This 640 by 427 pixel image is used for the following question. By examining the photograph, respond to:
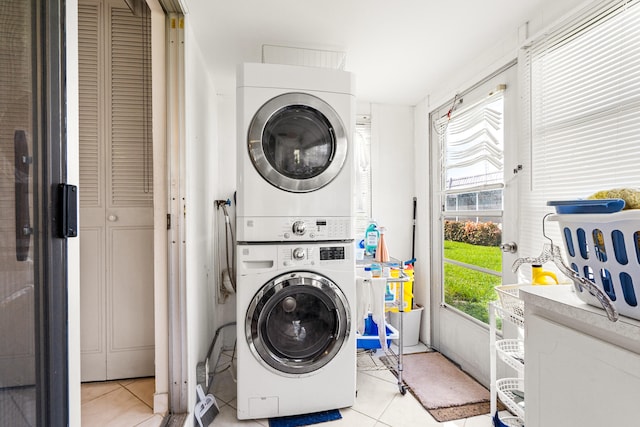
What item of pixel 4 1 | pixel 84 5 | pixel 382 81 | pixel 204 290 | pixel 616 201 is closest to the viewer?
pixel 4 1

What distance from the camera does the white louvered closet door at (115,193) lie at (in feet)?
6.25

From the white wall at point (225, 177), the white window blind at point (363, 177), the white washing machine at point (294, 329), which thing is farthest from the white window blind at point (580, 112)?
the white wall at point (225, 177)

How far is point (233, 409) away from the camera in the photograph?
192 cm

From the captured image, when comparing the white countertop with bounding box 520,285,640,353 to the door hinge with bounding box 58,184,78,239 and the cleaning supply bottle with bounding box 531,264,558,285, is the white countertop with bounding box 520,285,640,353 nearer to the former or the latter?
the cleaning supply bottle with bounding box 531,264,558,285

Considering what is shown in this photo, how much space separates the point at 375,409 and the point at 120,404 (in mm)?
1459

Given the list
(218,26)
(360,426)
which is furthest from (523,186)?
(218,26)

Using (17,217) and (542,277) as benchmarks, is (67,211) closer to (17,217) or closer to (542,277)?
(17,217)

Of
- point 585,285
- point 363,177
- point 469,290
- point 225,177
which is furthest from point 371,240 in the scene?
point 585,285

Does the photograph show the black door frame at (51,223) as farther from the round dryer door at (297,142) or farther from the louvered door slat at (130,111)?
the louvered door slat at (130,111)

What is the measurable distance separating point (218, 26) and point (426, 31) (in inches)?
49.4

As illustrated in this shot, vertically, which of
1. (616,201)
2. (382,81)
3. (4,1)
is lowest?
(616,201)

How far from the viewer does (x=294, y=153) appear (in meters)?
1.86

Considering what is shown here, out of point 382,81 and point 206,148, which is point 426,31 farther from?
point 206,148

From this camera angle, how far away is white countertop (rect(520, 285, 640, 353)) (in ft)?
2.11
